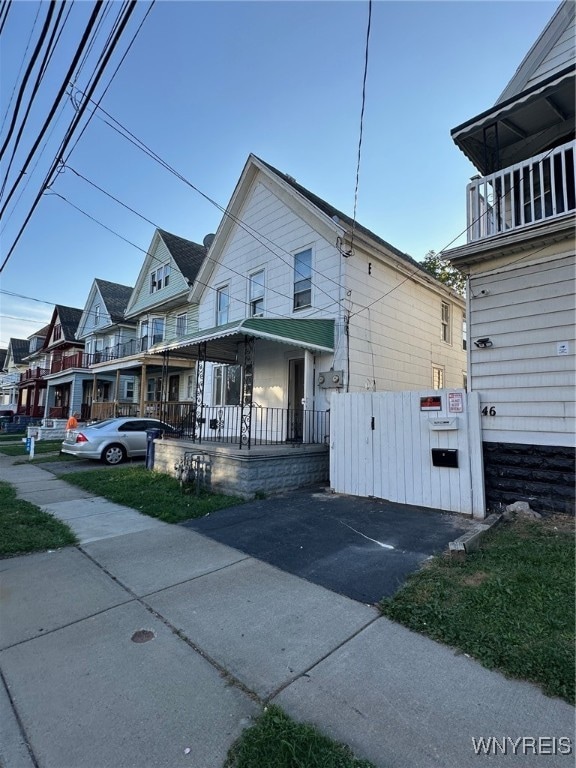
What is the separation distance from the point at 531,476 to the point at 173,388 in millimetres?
18100

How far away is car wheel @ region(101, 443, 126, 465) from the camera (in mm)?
12539

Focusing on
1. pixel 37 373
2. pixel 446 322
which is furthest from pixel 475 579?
pixel 37 373

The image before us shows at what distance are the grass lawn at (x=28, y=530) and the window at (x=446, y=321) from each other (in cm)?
1316

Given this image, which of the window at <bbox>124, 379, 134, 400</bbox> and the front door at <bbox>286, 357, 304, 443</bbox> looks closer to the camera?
the front door at <bbox>286, 357, 304, 443</bbox>

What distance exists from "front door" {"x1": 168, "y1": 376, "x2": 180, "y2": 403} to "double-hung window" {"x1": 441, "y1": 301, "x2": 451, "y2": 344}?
13.1 metres

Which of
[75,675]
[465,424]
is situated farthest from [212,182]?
[75,675]

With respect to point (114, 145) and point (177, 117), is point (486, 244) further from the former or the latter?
point (114, 145)

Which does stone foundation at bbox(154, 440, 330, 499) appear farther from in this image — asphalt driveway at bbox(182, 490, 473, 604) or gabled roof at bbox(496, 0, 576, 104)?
gabled roof at bbox(496, 0, 576, 104)

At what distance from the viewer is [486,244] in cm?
619

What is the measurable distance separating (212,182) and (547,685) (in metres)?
10.6

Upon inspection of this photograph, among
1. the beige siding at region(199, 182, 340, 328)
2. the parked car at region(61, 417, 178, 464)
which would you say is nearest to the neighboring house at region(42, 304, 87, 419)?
the parked car at region(61, 417, 178, 464)

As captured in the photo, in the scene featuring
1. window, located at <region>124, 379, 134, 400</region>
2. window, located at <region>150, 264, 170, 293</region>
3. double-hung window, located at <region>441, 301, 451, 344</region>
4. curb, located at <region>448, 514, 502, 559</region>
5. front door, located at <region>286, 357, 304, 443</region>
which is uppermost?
window, located at <region>150, 264, 170, 293</region>

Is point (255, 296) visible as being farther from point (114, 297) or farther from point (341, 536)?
point (114, 297)

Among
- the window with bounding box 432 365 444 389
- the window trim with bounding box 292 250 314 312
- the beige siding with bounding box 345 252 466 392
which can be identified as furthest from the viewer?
the window with bounding box 432 365 444 389
